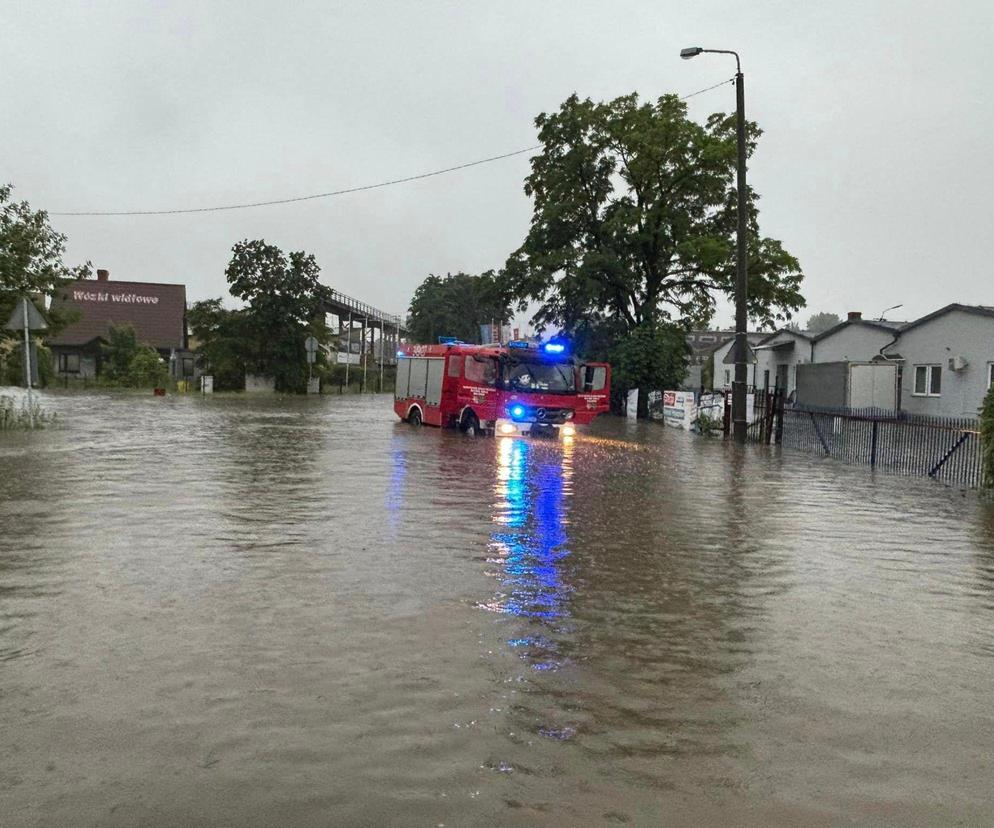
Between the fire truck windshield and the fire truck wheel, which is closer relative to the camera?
the fire truck windshield

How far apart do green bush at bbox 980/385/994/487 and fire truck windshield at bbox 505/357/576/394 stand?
40.5ft

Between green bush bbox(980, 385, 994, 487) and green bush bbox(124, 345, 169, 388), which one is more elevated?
green bush bbox(124, 345, 169, 388)

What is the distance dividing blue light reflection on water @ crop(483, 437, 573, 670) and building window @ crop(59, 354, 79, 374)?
67.4 m

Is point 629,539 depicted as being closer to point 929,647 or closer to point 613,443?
point 929,647

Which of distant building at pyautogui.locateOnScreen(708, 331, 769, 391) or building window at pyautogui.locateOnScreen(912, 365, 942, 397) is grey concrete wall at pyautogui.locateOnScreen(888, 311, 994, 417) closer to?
building window at pyautogui.locateOnScreen(912, 365, 942, 397)

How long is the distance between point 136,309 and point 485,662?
82.3 meters

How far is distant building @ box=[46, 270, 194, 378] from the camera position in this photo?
3022 inches

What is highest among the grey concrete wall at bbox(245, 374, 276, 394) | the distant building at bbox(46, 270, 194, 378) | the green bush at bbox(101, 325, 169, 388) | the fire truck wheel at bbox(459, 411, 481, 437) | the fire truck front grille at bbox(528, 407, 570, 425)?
the distant building at bbox(46, 270, 194, 378)

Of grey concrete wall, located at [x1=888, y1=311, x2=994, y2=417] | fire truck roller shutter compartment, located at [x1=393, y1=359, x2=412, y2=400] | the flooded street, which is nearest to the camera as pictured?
the flooded street

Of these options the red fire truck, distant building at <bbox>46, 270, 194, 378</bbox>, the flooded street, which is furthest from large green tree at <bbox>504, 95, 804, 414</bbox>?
distant building at <bbox>46, 270, 194, 378</bbox>

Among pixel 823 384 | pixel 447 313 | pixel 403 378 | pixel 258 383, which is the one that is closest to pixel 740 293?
pixel 403 378

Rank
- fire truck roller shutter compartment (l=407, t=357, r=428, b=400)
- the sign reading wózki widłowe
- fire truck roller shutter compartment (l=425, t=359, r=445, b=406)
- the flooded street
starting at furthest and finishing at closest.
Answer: the sign reading wózki widłowe < fire truck roller shutter compartment (l=407, t=357, r=428, b=400) < fire truck roller shutter compartment (l=425, t=359, r=445, b=406) < the flooded street

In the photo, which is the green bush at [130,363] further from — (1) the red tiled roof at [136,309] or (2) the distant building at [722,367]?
(2) the distant building at [722,367]

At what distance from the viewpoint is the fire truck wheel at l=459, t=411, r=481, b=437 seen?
25891mm
